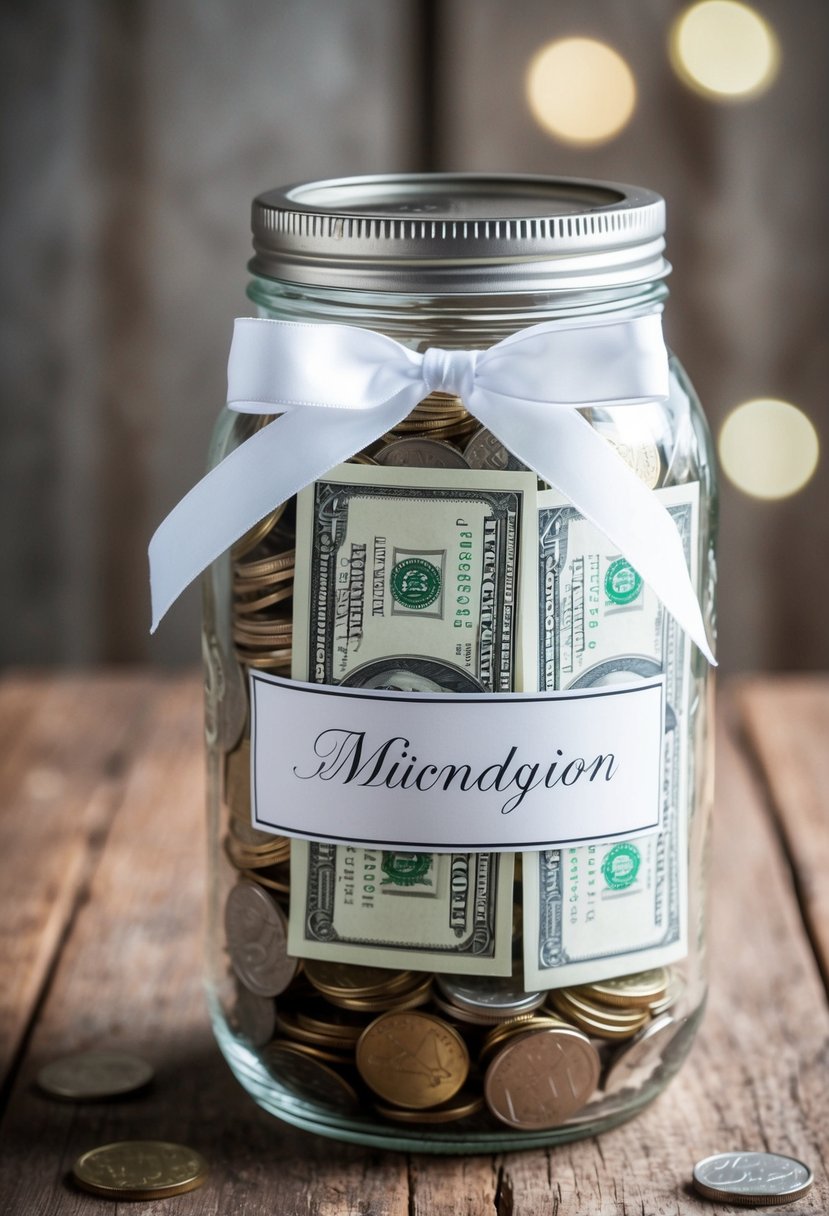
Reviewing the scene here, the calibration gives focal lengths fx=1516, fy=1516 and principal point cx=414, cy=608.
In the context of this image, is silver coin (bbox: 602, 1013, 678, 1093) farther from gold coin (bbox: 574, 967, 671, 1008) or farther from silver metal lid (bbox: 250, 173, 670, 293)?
silver metal lid (bbox: 250, 173, 670, 293)

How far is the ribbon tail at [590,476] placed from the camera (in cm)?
59

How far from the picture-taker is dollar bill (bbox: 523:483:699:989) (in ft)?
2.01

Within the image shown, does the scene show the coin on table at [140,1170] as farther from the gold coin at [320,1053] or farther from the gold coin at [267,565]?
the gold coin at [267,565]

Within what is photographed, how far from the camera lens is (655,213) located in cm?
63

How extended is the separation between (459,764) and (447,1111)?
0.48 ft

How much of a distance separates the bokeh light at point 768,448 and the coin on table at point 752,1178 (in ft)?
2.83

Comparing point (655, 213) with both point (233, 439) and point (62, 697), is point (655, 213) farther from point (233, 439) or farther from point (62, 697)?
point (62, 697)

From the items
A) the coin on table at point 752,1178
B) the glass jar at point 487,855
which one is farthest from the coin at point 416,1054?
the coin on table at point 752,1178

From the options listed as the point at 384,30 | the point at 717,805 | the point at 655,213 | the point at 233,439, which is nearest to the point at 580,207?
the point at 655,213

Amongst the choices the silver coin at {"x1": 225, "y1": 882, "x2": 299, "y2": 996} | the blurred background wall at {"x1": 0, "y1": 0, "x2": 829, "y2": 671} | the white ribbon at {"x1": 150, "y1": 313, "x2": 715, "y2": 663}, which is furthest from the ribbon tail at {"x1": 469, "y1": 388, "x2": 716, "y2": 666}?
the blurred background wall at {"x1": 0, "y1": 0, "x2": 829, "y2": 671}

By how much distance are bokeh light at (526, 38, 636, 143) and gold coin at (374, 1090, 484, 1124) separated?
94 cm

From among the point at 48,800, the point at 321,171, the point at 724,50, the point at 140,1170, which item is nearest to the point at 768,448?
the point at 724,50

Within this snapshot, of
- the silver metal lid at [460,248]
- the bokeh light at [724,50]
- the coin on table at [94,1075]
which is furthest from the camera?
the bokeh light at [724,50]

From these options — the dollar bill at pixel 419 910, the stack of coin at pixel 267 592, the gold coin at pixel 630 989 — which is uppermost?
the stack of coin at pixel 267 592
